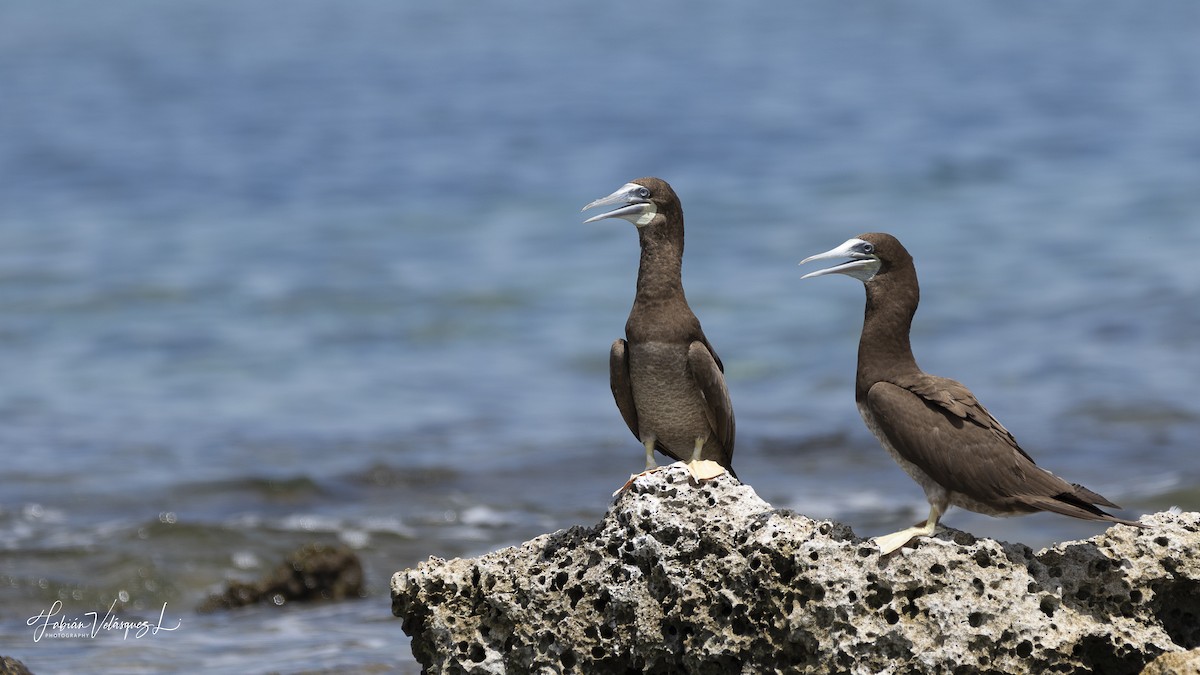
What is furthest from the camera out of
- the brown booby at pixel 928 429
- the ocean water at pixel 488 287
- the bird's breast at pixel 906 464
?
the ocean water at pixel 488 287

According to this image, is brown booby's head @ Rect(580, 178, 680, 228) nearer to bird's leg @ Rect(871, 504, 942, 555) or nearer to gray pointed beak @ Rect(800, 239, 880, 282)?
gray pointed beak @ Rect(800, 239, 880, 282)

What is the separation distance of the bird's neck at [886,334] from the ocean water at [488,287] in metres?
3.99

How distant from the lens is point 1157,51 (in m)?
39.1

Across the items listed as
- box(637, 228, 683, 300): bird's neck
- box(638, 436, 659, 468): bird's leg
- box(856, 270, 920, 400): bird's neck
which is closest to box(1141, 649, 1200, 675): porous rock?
box(856, 270, 920, 400): bird's neck

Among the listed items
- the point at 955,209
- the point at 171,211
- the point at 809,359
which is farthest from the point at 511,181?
the point at 809,359

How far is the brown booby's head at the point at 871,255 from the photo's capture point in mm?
6102

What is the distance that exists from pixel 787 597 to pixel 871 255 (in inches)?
56.8

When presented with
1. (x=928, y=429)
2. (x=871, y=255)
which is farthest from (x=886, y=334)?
(x=928, y=429)

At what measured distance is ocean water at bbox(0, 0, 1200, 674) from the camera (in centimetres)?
1297

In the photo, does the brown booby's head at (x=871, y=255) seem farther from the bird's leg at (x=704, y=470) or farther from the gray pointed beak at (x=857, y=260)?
the bird's leg at (x=704, y=470)

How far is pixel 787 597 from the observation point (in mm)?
5730

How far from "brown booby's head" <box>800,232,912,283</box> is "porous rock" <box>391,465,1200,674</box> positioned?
100 cm

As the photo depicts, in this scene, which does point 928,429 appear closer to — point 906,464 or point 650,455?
point 906,464

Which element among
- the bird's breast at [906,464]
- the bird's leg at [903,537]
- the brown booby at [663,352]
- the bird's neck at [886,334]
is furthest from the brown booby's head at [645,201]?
the bird's leg at [903,537]
